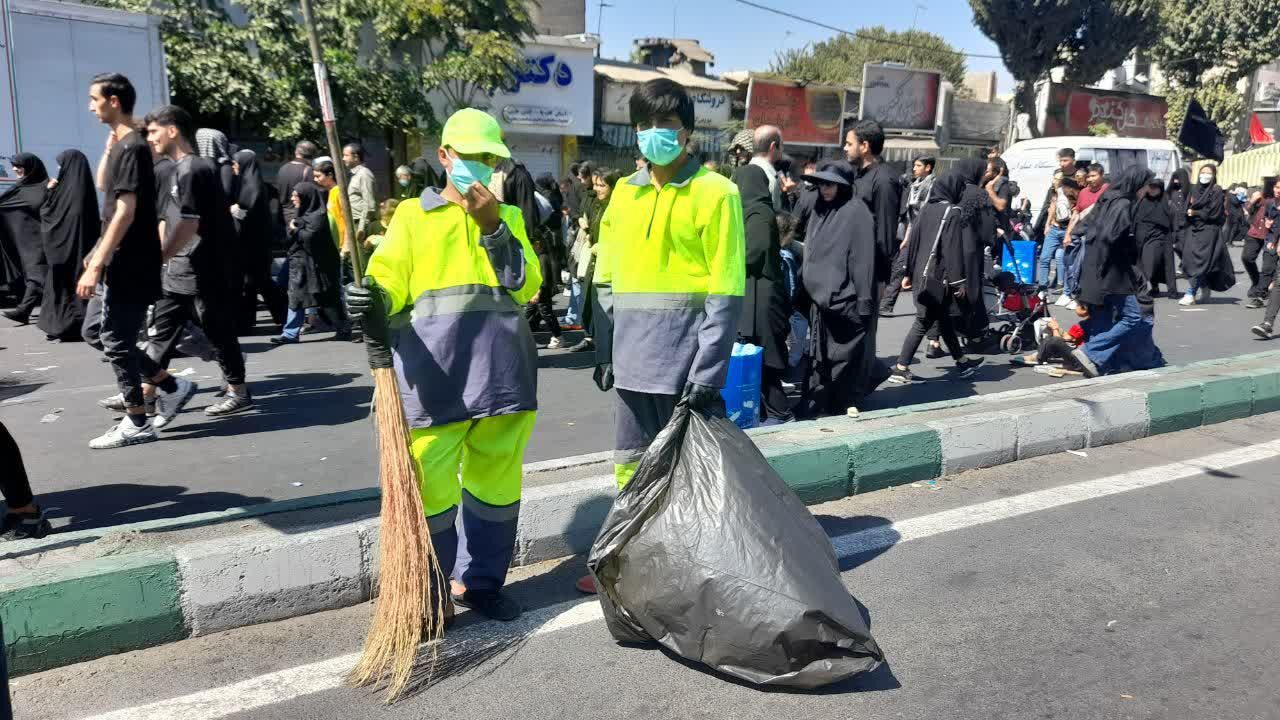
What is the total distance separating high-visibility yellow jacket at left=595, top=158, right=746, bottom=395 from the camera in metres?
3.46

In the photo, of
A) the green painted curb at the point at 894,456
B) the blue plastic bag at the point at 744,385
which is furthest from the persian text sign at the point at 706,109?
the green painted curb at the point at 894,456

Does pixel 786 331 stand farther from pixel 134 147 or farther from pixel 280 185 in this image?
pixel 280 185

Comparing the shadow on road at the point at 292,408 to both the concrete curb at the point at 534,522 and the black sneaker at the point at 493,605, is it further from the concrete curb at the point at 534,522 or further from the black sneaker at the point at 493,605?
the black sneaker at the point at 493,605

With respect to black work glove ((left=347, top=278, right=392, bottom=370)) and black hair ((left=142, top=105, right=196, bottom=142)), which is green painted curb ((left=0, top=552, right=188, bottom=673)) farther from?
Result: black hair ((left=142, top=105, right=196, bottom=142))

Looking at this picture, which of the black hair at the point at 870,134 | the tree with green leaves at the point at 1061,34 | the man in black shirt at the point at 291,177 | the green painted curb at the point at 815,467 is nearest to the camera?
the green painted curb at the point at 815,467

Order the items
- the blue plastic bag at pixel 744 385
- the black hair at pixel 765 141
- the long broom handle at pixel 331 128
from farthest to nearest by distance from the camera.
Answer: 1. the black hair at pixel 765 141
2. the blue plastic bag at pixel 744 385
3. the long broom handle at pixel 331 128

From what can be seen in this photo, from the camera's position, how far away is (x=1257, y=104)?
1626 inches

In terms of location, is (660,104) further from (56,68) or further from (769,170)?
(56,68)

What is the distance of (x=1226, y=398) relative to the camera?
6637 millimetres

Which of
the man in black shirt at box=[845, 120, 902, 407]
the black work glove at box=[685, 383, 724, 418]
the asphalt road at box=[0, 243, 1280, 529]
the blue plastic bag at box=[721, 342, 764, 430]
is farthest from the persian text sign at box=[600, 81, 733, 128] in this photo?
the black work glove at box=[685, 383, 724, 418]

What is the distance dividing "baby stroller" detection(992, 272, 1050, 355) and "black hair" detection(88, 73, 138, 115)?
669 cm

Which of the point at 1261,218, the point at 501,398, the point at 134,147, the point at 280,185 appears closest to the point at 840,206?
the point at 501,398

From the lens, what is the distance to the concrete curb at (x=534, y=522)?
316 centimetres

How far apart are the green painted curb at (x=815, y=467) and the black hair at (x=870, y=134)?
2.62 metres
